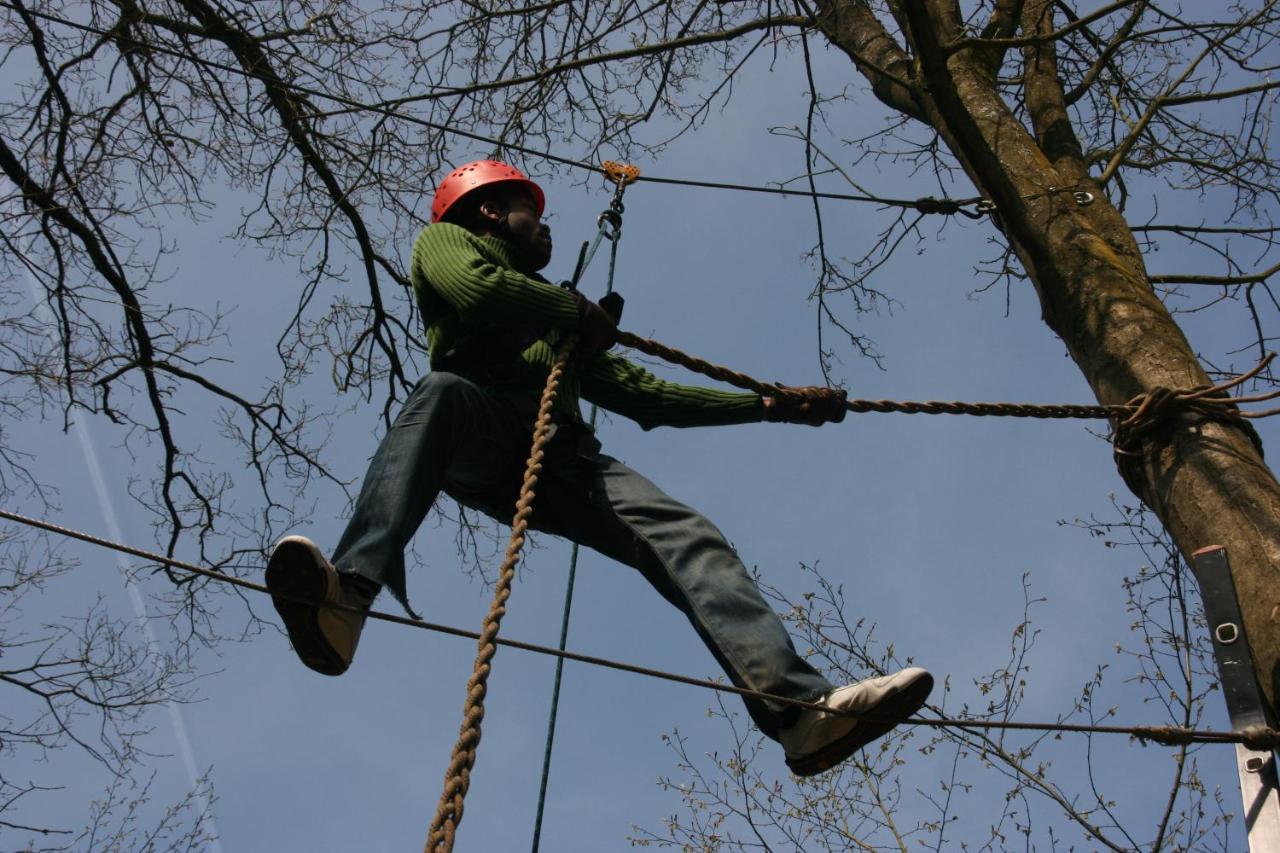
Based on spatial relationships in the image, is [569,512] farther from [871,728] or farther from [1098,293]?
[1098,293]

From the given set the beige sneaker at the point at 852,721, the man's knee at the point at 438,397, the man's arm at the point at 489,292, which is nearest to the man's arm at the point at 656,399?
the man's arm at the point at 489,292

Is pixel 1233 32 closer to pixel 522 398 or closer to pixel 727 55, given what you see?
pixel 727 55

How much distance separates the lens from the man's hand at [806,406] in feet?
12.0

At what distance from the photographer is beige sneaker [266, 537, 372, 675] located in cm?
251

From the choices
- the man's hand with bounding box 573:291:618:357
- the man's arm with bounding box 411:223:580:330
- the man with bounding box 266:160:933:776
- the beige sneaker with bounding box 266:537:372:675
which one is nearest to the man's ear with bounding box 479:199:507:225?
the man with bounding box 266:160:933:776

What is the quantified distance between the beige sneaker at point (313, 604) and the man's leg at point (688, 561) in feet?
2.30

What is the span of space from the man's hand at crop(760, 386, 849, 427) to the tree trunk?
67 centimetres

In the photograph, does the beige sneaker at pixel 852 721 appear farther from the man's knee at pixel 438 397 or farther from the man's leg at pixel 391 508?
the man's knee at pixel 438 397

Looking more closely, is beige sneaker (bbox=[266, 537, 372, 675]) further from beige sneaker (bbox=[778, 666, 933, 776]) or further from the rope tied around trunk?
the rope tied around trunk

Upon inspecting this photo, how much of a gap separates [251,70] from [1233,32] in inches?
137

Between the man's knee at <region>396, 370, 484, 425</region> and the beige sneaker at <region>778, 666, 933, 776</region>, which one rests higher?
the man's knee at <region>396, 370, 484, 425</region>

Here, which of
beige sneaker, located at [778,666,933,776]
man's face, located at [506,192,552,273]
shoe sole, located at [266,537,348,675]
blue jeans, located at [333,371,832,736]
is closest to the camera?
shoe sole, located at [266,537,348,675]

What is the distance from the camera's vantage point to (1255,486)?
309cm

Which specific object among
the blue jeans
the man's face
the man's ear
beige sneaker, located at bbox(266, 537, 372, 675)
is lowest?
beige sneaker, located at bbox(266, 537, 372, 675)
